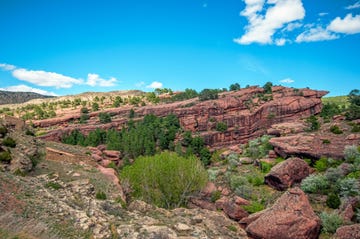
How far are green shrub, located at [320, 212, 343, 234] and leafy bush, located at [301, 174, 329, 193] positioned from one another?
8.93 m

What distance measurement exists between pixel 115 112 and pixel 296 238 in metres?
89.3

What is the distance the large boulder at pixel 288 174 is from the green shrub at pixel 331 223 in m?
11.6

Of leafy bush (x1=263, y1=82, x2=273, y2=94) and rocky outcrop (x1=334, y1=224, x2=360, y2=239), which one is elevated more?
leafy bush (x1=263, y1=82, x2=273, y2=94)

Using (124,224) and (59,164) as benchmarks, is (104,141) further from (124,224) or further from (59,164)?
(124,224)

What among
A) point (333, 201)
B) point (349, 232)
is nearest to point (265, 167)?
point (333, 201)

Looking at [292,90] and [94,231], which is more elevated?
[292,90]

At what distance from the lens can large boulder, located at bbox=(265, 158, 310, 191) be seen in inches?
1358

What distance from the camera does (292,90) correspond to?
332ft

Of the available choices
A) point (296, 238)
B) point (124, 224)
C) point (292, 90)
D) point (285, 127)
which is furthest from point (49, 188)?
point (292, 90)

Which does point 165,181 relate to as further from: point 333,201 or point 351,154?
point 351,154

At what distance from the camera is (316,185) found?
31.6 meters

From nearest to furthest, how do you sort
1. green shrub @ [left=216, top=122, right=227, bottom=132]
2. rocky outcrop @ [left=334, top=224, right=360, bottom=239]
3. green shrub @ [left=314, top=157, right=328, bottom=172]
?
rocky outcrop @ [left=334, top=224, right=360, bottom=239], green shrub @ [left=314, top=157, right=328, bottom=172], green shrub @ [left=216, top=122, right=227, bottom=132]

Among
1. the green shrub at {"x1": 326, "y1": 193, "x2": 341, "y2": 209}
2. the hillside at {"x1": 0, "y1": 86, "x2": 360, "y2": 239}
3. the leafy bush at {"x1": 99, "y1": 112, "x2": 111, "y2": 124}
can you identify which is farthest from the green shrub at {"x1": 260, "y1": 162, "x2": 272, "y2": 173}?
the leafy bush at {"x1": 99, "y1": 112, "x2": 111, "y2": 124}

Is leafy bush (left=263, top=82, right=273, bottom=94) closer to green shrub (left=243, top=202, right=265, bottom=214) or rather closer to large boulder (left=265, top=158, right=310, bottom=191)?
large boulder (left=265, top=158, right=310, bottom=191)
